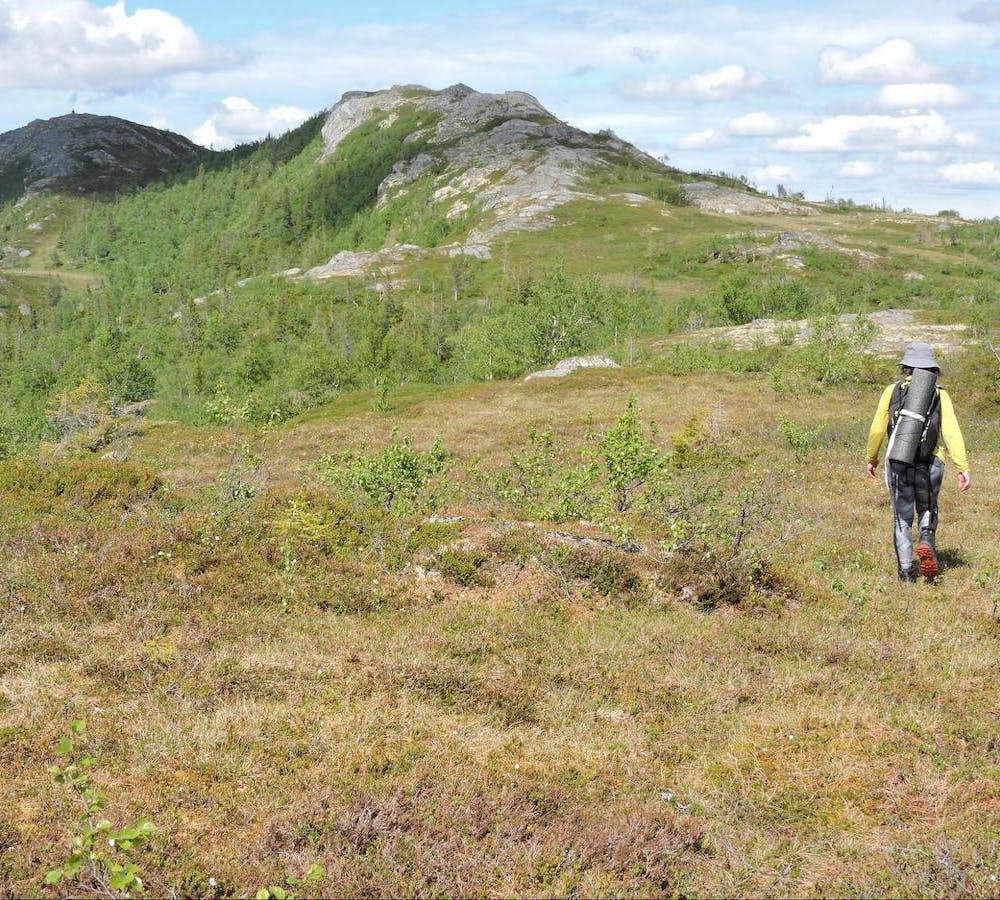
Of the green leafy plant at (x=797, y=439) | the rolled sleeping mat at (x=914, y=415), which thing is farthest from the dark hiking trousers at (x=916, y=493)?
the green leafy plant at (x=797, y=439)

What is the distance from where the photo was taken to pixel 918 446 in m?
10.7

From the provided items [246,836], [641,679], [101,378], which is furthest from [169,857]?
[101,378]

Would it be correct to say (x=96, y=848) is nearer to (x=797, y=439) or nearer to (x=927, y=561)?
(x=927, y=561)

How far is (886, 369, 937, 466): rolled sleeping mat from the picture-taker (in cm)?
1072

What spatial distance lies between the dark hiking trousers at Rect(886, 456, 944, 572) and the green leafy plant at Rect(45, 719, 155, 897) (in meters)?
10.4

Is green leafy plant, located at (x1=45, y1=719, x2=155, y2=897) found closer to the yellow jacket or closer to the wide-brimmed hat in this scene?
the yellow jacket

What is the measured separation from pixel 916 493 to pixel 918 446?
0.76m

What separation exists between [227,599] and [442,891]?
5.70 metres

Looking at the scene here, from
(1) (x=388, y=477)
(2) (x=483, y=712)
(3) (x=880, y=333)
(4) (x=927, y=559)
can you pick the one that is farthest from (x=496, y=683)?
(3) (x=880, y=333)

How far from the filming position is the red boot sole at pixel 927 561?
11.0 meters

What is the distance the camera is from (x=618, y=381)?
5409 centimetres

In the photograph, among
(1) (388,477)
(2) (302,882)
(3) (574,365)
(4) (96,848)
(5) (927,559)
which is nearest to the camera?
(2) (302,882)

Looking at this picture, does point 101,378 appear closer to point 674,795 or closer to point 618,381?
point 618,381

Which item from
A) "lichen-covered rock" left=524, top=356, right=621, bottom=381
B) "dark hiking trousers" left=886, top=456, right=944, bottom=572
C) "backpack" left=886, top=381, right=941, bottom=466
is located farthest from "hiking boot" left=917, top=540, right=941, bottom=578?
"lichen-covered rock" left=524, top=356, right=621, bottom=381
